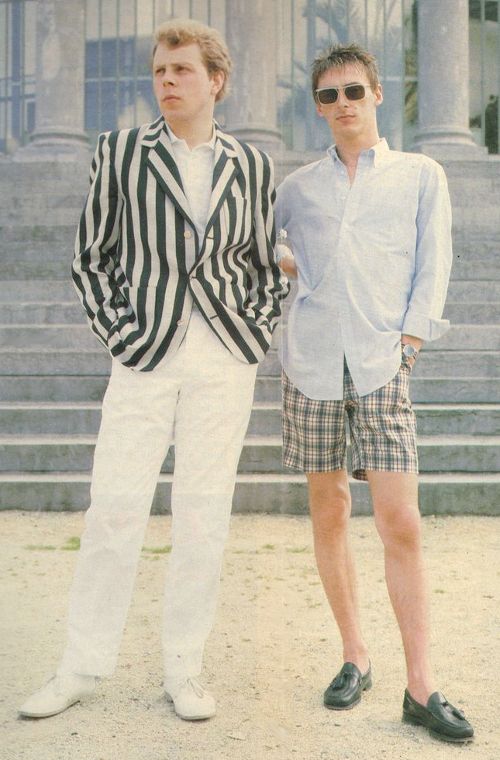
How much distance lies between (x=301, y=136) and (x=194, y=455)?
57.7ft

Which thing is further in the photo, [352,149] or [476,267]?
[476,267]

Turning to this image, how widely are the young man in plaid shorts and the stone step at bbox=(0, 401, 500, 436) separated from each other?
12.4 ft

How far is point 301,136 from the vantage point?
65.4 feet

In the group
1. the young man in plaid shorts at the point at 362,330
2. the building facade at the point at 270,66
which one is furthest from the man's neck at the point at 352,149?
the building facade at the point at 270,66

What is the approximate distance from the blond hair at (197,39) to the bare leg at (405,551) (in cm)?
138

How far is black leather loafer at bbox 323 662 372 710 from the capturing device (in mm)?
3182

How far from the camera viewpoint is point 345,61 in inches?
126

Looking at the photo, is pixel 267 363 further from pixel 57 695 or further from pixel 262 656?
pixel 57 695

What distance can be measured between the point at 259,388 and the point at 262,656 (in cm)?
399

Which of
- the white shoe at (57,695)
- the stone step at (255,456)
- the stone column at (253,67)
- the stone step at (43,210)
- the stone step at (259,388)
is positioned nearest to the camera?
the white shoe at (57,695)

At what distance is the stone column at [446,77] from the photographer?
14320mm

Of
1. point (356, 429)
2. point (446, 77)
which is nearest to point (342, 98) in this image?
point (356, 429)

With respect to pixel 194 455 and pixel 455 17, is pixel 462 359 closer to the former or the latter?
pixel 194 455

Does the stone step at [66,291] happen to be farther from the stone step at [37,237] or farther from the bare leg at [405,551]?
the bare leg at [405,551]
